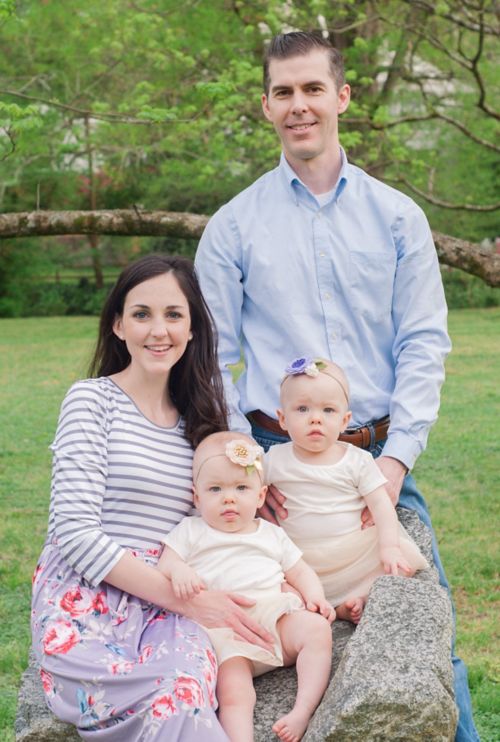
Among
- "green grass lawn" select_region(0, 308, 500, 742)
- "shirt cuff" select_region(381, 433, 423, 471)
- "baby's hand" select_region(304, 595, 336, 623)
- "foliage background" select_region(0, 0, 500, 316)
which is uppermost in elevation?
"foliage background" select_region(0, 0, 500, 316)

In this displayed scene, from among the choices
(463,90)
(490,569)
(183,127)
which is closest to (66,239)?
(463,90)

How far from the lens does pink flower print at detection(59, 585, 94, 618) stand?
2.90m

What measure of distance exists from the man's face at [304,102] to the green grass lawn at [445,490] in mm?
1145

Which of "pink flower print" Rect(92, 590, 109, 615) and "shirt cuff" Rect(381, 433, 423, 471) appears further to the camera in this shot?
"shirt cuff" Rect(381, 433, 423, 471)

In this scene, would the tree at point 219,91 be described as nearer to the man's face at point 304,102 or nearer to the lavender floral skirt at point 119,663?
the man's face at point 304,102

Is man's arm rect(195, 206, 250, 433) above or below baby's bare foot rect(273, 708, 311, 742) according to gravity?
above

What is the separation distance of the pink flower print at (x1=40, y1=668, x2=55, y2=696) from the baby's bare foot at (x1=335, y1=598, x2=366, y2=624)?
34.3 inches

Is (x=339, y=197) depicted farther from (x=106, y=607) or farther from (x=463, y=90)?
(x=463, y=90)

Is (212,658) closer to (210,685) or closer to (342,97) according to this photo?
(210,685)

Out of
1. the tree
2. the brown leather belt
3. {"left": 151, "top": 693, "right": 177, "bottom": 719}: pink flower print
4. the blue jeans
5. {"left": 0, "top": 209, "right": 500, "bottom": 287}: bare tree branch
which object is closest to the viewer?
{"left": 151, "top": 693, "right": 177, "bottom": 719}: pink flower print

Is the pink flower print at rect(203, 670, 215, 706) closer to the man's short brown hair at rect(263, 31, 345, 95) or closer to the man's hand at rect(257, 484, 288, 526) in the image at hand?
the man's hand at rect(257, 484, 288, 526)

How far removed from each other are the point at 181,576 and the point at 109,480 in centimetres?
36

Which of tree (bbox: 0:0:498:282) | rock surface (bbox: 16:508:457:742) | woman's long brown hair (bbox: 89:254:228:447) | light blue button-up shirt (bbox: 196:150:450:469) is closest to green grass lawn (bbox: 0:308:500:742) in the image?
woman's long brown hair (bbox: 89:254:228:447)

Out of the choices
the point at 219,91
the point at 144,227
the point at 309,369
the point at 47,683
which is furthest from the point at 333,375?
the point at 219,91
